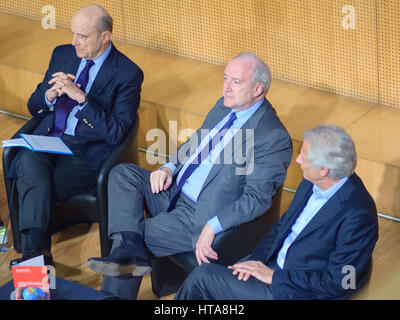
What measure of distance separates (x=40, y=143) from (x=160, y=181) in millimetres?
783

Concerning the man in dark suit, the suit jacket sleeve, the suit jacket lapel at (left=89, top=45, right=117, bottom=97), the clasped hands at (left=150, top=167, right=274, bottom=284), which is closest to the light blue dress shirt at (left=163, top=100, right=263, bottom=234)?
the clasped hands at (left=150, top=167, right=274, bottom=284)

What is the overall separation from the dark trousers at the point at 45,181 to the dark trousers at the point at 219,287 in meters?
1.07

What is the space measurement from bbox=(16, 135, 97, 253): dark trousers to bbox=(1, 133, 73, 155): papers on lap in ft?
0.24

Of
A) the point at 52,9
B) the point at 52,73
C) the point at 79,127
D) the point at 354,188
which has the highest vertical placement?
the point at 52,9

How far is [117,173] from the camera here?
157 inches

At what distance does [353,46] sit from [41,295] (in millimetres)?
2918

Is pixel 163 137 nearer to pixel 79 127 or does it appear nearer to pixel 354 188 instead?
pixel 79 127

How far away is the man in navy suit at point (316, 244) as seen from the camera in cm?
313

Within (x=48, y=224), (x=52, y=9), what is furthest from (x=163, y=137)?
(x=52, y=9)

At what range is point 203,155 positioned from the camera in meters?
3.97

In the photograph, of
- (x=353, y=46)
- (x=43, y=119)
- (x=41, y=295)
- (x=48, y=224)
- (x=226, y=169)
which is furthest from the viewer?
(x=353, y=46)

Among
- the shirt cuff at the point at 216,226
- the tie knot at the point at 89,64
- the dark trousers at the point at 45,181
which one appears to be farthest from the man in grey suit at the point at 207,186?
the tie knot at the point at 89,64
